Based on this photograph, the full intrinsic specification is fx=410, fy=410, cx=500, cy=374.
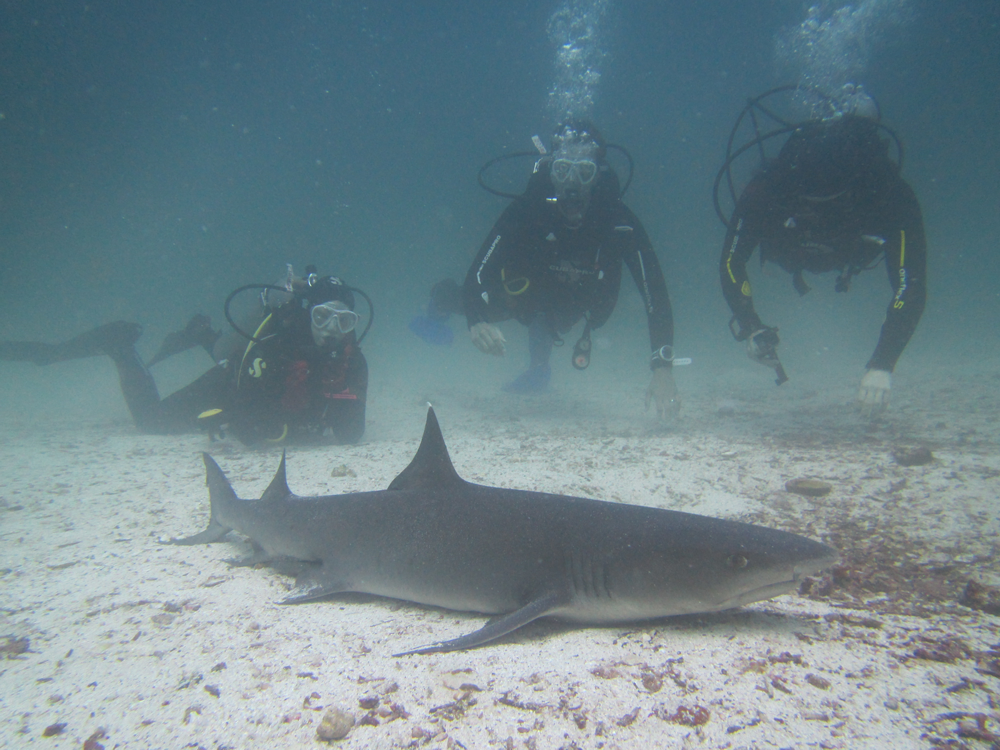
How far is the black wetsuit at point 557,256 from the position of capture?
752cm

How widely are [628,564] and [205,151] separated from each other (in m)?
42.0

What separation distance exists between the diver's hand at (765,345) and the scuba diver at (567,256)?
1.24 m

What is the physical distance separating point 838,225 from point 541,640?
290 inches

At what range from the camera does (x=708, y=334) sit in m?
66.9

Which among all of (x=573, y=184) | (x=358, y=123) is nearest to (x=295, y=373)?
(x=573, y=184)

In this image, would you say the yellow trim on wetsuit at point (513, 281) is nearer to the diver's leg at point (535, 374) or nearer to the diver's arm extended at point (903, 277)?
the diver's leg at point (535, 374)

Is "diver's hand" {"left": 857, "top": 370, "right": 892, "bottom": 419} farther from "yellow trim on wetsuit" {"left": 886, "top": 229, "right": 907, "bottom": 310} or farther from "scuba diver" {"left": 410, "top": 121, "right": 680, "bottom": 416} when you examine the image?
"scuba diver" {"left": 410, "top": 121, "right": 680, "bottom": 416}

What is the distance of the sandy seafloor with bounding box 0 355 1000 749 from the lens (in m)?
1.31

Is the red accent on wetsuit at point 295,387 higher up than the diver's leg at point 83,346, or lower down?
lower down

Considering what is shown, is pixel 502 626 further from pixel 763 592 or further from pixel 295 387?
pixel 295 387

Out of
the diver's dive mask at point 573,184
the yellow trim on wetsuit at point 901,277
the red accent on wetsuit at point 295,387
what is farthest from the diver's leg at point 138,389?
the yellow trim on wetsuit at point 901,277

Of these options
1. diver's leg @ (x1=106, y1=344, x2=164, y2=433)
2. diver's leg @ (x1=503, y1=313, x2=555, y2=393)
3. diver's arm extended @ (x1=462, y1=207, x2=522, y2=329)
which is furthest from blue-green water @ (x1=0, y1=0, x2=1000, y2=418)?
diver's leg @ (x1=106, y1=344, x2=164, y2=433)

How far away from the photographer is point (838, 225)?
20.3ft

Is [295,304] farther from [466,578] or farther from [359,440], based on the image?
[466,578]
